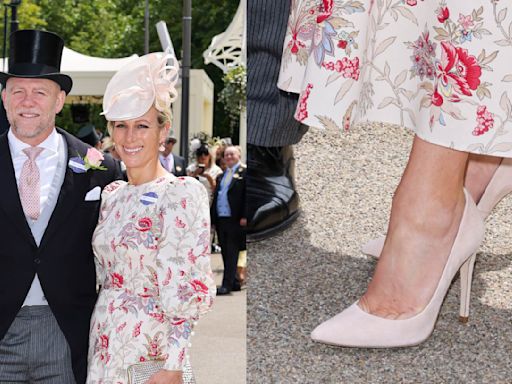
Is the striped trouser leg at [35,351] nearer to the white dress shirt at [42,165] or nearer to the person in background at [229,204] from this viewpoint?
the white dress shirt at [42,165]

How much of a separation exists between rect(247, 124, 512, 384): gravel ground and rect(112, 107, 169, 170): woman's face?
33 centimetres

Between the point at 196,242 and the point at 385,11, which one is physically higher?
the point at 385,11

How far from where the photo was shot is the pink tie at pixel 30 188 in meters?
1.98

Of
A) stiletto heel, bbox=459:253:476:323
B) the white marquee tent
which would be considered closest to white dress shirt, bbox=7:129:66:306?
stiletto heel, bbox=459:253:476:323

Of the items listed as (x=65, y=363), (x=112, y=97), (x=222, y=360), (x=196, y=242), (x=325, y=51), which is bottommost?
(x=222, y=360)

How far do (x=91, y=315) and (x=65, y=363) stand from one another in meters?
0.12

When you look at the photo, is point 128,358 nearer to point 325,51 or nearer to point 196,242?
point 196,242

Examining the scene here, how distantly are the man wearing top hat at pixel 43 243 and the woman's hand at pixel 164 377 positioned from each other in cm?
18

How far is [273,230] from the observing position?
2.13m

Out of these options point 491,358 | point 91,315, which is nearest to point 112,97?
point 91,315

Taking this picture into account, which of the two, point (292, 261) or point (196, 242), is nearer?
point (196, 242)

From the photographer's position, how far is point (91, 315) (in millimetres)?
1994

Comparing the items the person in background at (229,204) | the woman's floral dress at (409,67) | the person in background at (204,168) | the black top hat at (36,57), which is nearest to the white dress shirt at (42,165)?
the black top hat at (36,57)

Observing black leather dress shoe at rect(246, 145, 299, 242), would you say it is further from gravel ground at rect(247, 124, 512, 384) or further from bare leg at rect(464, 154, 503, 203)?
bare leg at rect(464, 154, 503, 203)
